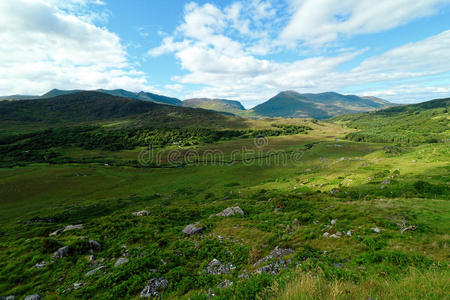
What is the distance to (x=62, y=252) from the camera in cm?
1288

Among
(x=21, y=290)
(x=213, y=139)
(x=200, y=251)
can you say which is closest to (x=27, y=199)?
(x=21, y=290)

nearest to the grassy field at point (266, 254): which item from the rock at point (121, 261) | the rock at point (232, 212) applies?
the rock at point (121, 261)

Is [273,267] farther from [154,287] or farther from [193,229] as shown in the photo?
[193,229]

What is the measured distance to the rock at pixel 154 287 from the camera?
883 centimetres

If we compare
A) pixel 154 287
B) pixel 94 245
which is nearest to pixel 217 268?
pixel 154 287

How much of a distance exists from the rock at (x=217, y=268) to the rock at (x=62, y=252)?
34.0ft

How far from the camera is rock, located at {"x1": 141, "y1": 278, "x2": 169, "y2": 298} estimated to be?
8.83 metres

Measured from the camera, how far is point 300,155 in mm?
100688

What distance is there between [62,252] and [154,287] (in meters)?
8.75

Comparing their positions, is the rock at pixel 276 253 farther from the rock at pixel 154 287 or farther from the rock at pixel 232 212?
the rock at pixel 232 212

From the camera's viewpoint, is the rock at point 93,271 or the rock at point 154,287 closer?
the rock at point 154,287

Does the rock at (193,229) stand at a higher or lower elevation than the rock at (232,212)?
higher

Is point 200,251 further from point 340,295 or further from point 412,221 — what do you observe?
point 412,221

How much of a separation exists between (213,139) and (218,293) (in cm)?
17415
